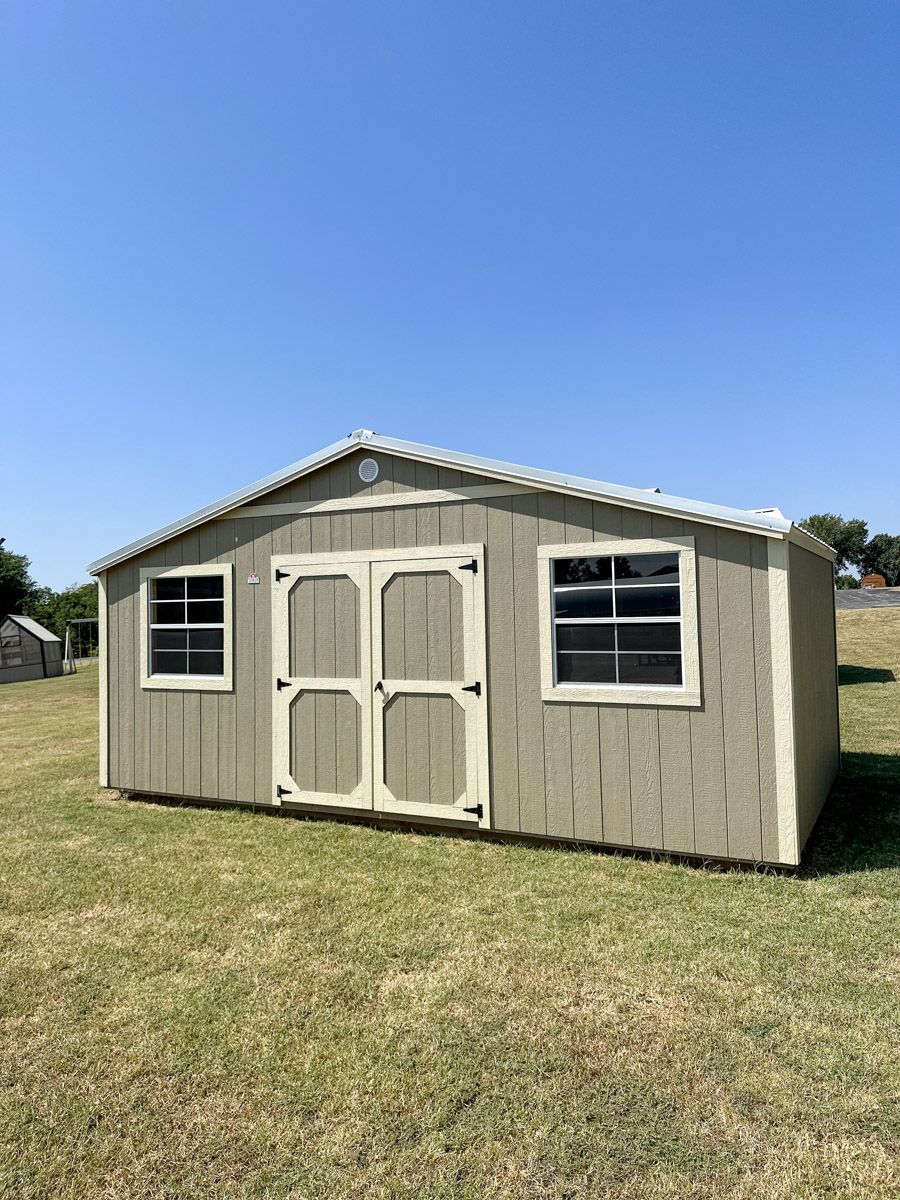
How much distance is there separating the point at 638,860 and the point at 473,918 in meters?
1.49

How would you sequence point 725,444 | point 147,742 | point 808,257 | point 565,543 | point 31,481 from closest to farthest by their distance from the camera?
point 565,543 → point 147,742 → point 808,257 → point 725,444 → point 31,481

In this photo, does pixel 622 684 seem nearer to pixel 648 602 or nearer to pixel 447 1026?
pixel 648 602

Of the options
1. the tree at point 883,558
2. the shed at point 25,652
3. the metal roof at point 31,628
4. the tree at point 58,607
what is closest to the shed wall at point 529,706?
the shed at point 25,652

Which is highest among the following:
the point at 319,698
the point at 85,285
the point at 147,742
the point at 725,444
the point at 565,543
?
the point at 85,285

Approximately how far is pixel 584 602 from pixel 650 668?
68 centimetres

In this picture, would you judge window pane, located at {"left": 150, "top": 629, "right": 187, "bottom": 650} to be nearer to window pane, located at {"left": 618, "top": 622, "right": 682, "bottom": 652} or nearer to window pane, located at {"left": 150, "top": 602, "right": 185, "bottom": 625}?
window pane, located at {"left": 150, "top": 602, "right": 185, "bottom": 625}

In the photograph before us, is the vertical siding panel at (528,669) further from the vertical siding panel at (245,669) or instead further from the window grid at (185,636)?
the window grid at (185,636)

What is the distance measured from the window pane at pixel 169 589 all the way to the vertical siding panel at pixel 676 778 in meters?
4.73

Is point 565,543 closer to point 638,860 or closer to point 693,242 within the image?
point 638,860

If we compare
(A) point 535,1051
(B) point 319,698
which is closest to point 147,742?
(B) point 319,698

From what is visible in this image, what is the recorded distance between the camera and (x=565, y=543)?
468 cm

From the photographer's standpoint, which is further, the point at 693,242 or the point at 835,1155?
the point at 693,242

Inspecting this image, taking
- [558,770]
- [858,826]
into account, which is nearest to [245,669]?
[558,770]

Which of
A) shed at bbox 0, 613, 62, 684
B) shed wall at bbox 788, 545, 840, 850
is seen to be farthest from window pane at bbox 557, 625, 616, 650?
shed at bbox 0, 613, 62, 684
